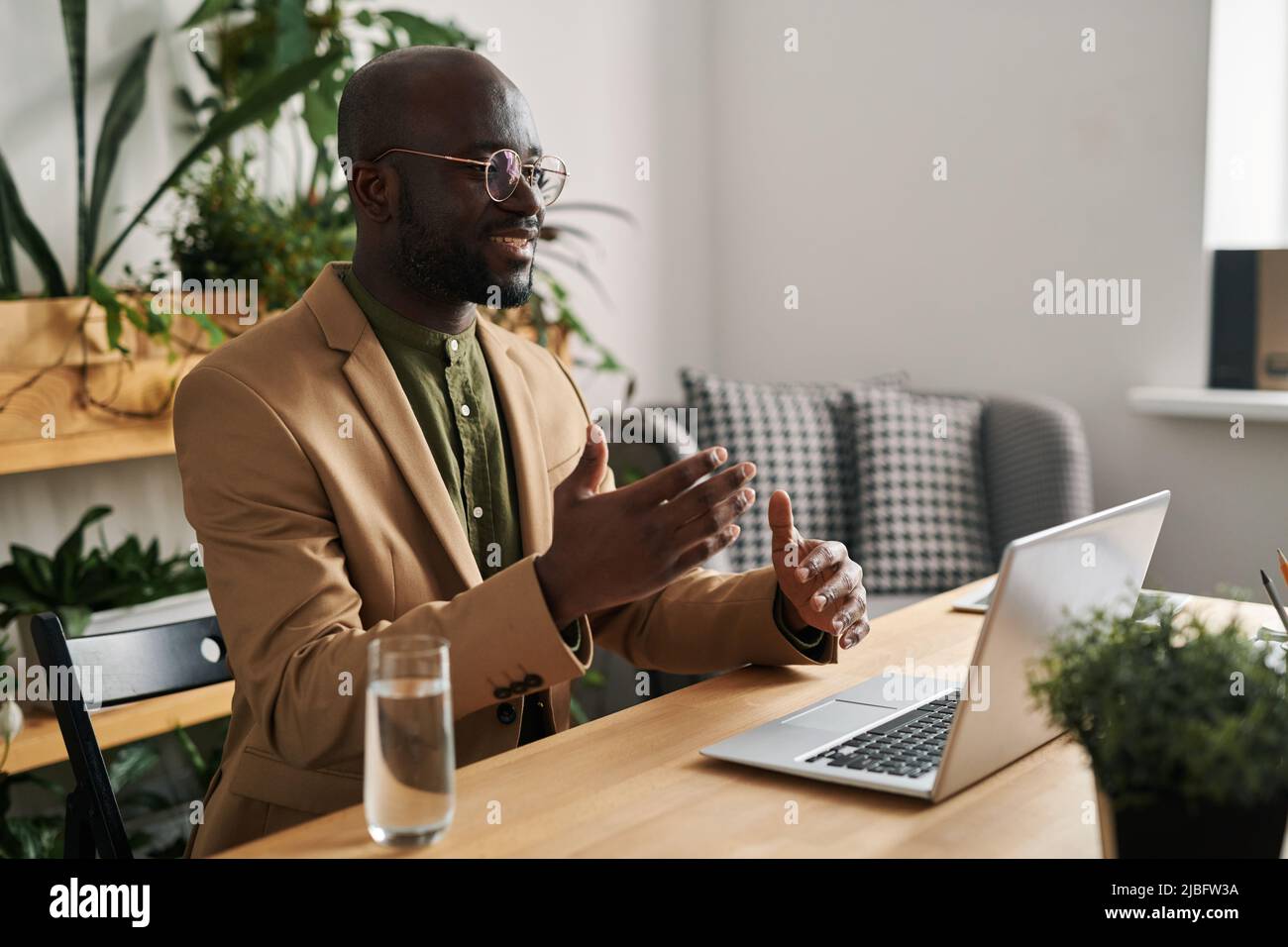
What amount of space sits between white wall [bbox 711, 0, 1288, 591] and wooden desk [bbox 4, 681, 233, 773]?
1972 millimetres

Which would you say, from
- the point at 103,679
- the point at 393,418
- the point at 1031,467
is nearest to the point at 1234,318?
the point at 1031,467

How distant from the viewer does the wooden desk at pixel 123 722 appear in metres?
1.94

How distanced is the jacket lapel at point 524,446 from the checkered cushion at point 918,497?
146cm

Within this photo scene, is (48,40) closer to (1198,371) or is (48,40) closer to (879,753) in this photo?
(879,753)

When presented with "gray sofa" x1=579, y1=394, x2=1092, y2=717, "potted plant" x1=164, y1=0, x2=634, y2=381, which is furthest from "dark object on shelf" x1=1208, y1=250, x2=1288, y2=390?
"potted plant" x1=164, y1=0, x2=634, y2=381

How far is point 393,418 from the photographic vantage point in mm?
1333

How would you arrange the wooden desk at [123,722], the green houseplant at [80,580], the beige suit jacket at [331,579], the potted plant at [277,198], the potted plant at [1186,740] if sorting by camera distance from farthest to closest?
the potted plant at [277,198]
the green houseplant at [80,580]
the wooden desk at [123,722]
the beige suit jacket at [331,579]
the potted plant at [1186,740]

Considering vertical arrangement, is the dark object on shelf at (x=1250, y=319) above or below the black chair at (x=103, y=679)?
above

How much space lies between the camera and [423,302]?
147 centimetres

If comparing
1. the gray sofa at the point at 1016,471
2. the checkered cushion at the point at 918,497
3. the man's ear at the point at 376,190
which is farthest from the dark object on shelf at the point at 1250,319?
the man's ear at the point at 376,190

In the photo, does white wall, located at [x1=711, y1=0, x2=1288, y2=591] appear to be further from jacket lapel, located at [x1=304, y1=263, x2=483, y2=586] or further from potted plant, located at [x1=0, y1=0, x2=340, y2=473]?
jacket lapel, located at [x1=304, y1=263, x2=483, y2=586]

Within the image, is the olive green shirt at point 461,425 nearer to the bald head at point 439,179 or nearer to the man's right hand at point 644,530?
the bald head at point 439,179

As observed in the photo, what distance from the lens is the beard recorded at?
1416 mm
